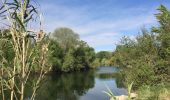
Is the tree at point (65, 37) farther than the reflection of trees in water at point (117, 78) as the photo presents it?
Yes

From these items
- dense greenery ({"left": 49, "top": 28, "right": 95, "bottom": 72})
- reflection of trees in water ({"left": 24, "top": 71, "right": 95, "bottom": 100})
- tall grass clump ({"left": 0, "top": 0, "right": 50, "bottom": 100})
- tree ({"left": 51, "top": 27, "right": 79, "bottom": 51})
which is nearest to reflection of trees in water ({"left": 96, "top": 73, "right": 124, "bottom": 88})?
reflection of trees in water ({"left": 24, "top": 71, "right": 95, "bottom": 100})

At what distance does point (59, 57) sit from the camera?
76.9 metres

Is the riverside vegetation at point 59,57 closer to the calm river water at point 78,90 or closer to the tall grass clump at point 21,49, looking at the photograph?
the tall grass clump at point 21,49

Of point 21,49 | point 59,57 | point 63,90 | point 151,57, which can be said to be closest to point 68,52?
point 59,57

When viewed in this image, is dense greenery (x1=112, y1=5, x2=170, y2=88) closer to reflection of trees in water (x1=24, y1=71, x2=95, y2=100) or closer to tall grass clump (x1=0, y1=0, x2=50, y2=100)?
reflection of trees in water (x1=24, y1=71, x2=95, y2=100)

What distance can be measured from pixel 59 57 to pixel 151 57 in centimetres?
5502

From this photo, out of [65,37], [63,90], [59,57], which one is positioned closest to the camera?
[63,90]

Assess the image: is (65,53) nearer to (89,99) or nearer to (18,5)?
(89,99)

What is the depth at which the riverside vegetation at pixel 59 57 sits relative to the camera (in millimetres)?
3406

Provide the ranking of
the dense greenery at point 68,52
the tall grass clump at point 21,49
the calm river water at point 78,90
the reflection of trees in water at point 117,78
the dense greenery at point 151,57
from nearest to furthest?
1. the tall grass clump at point 21,49
2. the dense greenery at point 151,57
3. the calm river water at point 78,90
4. the reflection of trees in water at point 117,78
5. the dense greenery at point 68,52

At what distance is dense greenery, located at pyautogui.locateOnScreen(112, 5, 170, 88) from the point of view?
22484 mm

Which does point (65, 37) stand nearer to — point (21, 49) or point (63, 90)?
point (63, 90)

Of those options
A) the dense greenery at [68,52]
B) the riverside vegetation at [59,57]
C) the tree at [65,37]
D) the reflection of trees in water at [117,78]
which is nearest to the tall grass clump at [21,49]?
the riverside vegetation at [59,57]

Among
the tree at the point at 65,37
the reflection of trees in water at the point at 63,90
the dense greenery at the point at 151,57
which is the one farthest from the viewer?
the tree at the point at 65,37
